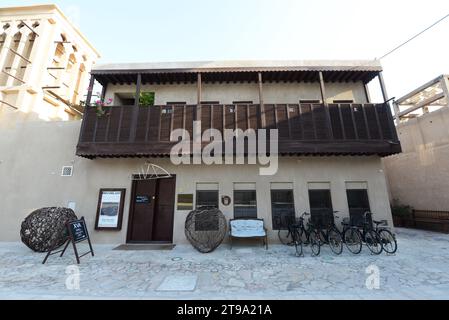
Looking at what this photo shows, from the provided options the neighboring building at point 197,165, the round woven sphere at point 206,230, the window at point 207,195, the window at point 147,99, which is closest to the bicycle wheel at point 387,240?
the neighboring building at point 197,165

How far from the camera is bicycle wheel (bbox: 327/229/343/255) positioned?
22.9 feet

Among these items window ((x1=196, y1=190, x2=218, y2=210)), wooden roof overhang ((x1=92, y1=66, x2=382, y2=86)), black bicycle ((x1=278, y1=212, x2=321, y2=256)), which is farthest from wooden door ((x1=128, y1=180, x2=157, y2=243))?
black bicycle ((x1=278, y1=212, x2=321, y2=256))

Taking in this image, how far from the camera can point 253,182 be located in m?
8.79

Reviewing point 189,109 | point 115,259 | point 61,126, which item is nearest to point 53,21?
point 61,126

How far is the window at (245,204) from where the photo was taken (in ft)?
28.0

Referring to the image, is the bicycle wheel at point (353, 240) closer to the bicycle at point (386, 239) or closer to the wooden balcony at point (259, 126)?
the bicycle at point (386, 239)

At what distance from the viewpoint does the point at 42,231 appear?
7020 mm

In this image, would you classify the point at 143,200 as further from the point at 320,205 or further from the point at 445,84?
the point at 445,84

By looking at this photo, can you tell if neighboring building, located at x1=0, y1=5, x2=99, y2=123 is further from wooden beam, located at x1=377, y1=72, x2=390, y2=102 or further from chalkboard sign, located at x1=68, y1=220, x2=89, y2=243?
wooden beam, located at x1=377, y1=72, x2=390, y2=102

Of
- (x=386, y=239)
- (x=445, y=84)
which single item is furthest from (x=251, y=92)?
(x=445, y=84)

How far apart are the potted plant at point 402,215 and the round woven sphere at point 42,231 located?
16.9 metres

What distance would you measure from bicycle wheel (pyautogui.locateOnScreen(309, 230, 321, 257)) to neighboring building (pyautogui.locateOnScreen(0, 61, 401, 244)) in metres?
1.24

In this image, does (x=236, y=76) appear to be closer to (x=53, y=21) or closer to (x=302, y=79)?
(x=302, y=79)

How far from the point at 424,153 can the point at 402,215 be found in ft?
12.6
